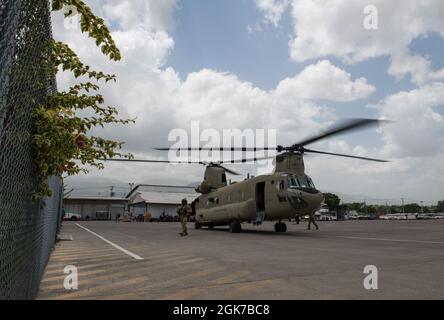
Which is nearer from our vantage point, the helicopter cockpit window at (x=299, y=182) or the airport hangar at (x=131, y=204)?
the helicopter cockpit window at (x=299, y=182)

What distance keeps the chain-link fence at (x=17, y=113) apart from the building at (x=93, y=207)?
80.5 m

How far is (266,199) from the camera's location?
20.2m

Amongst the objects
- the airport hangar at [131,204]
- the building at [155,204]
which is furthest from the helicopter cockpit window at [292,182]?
the building at [155,204]

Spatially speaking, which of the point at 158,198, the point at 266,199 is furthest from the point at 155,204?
the point at 266,199

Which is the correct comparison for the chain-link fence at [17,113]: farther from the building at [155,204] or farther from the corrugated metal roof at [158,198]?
the corrugated metal roof at [158,198]

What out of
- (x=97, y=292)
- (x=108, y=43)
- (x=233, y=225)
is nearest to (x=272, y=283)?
(x=97, y=292)

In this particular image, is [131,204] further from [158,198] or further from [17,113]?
[17,113]

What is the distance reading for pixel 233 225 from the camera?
2266cm

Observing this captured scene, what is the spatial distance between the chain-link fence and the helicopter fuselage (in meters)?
15.8

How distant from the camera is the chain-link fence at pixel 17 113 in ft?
6.81

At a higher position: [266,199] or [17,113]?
[17,113]

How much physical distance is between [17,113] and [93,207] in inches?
3501
